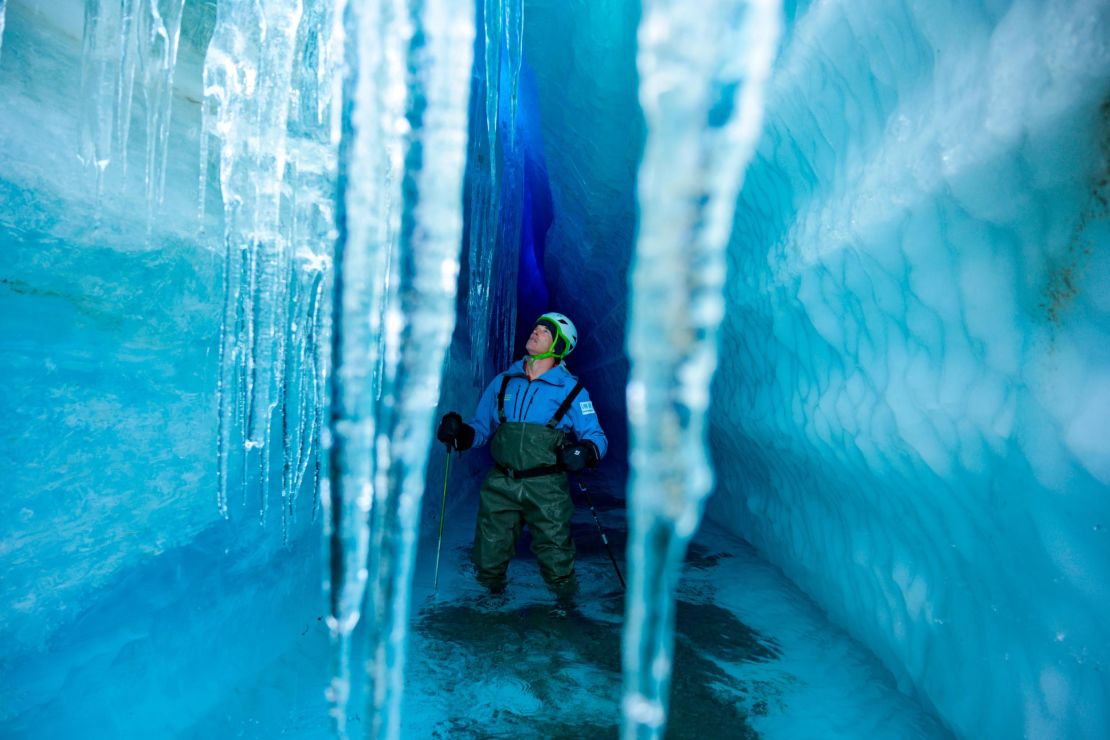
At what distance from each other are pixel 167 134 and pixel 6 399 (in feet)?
3.66

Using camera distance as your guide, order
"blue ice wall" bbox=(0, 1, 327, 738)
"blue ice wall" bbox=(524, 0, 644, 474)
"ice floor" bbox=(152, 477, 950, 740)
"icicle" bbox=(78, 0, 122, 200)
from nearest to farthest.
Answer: "blue ice wall" bbox=(0, 1, 327, 738)
"icicle" bbox=(78, 0, 122, 200)
"ice floor" bbox=(152, 477, 950, 740)
"blue ice wall" bbox=(524, 0, 644, 474)

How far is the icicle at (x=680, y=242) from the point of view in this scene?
1.12m

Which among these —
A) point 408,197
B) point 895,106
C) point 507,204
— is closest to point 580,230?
point 507,204

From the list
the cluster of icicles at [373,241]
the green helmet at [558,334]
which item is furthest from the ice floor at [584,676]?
the green helmet at [558,334]

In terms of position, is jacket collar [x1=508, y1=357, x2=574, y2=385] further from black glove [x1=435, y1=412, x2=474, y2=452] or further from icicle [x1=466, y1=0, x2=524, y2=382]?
icicle [x1=466, y1=0, x2=524, y2=382]

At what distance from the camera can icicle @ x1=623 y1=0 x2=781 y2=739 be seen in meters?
1.12

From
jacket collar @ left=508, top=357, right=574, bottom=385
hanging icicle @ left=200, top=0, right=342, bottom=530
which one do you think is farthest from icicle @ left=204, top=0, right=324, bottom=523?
jacket collar @ left=508, top=357, right=574, bottom=385

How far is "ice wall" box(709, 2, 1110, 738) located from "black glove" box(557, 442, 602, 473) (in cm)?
130

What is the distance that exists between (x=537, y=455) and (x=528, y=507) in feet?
1.02

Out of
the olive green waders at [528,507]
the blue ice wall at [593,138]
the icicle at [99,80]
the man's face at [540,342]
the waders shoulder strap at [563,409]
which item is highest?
the blue ice wall at [593,138]

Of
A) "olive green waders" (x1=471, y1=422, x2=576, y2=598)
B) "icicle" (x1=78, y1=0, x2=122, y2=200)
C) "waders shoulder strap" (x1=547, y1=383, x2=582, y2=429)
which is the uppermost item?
"icicle" (x1=78, y1=0, x2=122, y2=200)

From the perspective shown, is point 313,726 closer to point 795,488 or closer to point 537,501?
point 537,501

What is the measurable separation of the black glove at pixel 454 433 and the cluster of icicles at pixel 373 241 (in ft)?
2.35

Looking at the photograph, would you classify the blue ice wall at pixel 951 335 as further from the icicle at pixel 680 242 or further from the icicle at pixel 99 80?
the icicle at pixel 99 80
